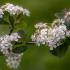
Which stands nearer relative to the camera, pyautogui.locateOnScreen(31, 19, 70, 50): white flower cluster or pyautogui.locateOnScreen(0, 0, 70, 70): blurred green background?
pyautogui.locateOnScreen(31, 19, 70, 50): white flower cluster

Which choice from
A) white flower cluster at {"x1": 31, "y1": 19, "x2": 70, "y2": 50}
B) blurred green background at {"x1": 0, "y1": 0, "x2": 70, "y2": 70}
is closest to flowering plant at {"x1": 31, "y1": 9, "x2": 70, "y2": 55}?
white flower cluster at {"x1": 31, "y1": 19, "x2": 70, "y2": 50}

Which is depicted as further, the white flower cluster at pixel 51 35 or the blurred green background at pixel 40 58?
the blurred green background at pixel 40 58

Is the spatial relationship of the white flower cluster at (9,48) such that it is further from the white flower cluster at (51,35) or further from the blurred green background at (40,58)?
the blurred green background at (40,58)

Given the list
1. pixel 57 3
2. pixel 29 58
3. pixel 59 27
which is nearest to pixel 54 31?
pixel 59 27

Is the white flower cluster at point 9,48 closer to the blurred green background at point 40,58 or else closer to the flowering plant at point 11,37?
the flowering plant at point 11,37

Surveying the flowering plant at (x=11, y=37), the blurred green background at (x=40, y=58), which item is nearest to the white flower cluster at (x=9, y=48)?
the flowering plant at (x=11, y=37)

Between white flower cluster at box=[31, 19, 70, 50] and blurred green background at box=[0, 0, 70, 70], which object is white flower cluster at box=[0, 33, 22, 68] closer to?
white flower cluster at box=[31, 19, 70, 50]
